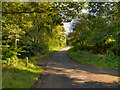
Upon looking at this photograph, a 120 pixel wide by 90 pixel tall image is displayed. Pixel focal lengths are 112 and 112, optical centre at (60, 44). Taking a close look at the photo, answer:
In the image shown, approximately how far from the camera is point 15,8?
7.80 m

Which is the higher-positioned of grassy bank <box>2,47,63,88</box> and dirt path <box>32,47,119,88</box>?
grassy bank <box>2,47,63,88</box>

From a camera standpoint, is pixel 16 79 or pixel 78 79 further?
pixel 78 79

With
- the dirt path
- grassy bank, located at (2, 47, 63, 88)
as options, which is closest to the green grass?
grassy bank, located at (2, 47, 63, 88)

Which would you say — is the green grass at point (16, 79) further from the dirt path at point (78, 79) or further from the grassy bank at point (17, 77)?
the dirt path at point (78, 79)

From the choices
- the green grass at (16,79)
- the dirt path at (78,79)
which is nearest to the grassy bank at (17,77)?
the green grass at (16,79)

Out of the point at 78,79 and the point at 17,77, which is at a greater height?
the point at 17,77

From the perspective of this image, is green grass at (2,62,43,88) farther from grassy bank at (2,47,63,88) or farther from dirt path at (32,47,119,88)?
dirt path at (32,47,119,88)

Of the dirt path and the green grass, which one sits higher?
the green grass

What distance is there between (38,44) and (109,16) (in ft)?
57.6

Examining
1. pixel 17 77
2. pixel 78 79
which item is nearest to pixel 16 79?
pixel 17 77

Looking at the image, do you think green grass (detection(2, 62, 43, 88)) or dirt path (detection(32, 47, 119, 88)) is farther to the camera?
dirt path (detection(32, 47, 119, 88))

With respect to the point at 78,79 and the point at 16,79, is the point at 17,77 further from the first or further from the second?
the point at 78,79

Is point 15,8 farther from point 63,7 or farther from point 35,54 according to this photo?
point 35,54

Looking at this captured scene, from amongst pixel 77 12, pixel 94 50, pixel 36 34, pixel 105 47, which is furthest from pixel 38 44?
pixel 77 12
